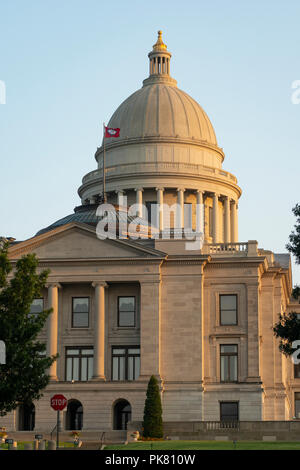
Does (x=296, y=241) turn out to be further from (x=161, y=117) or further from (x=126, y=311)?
(x=161, y=117)

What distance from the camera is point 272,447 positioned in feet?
169

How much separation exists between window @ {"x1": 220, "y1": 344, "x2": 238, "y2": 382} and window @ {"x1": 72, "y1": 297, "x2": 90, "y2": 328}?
34.3 feet

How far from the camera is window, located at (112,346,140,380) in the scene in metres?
74.9

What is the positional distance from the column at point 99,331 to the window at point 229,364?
28.8 feet

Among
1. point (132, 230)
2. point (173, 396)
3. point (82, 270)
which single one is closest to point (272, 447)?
point (173, 396)

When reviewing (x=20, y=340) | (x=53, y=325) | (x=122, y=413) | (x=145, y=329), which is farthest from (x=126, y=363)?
(x=20, y=340)

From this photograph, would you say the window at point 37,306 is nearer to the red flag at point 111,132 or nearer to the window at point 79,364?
the window at point 79,364

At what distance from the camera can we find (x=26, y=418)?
75125 millimetres

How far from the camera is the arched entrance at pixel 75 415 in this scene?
74.5 metres

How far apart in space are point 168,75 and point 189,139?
11794mm

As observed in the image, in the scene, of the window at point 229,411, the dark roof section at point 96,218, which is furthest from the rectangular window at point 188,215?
the window at point 229,411

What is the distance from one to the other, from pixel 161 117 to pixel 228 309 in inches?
1413

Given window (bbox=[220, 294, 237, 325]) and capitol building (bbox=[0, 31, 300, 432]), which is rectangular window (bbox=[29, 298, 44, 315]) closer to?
capitol building (bbox=[0, 31, 300, 432])

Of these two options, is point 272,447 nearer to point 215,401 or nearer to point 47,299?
point 215,401
